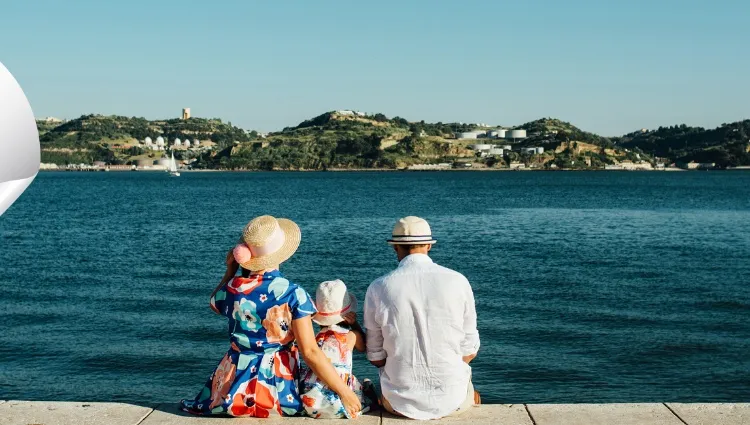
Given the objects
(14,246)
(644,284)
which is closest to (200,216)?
(14,246)

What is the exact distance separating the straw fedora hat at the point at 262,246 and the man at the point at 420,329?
2.04ft

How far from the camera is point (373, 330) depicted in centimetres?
539

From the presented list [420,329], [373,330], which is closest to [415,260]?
[420,329]

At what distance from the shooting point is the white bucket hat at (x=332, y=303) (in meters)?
5.25

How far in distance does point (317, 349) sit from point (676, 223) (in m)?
50.8

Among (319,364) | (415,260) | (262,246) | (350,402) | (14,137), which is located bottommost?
(350,402)

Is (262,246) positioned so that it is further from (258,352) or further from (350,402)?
(350,402)

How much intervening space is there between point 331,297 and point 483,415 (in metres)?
1.27

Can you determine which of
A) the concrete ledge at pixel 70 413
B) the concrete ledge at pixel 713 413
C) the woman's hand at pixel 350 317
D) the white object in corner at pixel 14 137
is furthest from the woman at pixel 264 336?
the white object in corner at pixel 14 137

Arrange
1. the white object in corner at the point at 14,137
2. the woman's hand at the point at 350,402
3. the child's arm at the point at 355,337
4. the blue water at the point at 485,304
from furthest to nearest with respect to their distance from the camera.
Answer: the blue water at the point at 485,304 < the child's arm at the point at 355,337 < the woman's hand at the point at 350,402 < the white object in corner at the point at 14,137

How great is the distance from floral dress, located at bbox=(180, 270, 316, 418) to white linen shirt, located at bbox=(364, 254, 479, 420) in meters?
0.50

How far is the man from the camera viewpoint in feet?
17.0

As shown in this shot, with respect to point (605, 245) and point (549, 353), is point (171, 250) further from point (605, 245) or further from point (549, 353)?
point (549, 353)

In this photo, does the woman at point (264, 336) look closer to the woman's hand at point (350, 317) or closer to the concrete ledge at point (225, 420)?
the concrete ledge at point (225, 420)
